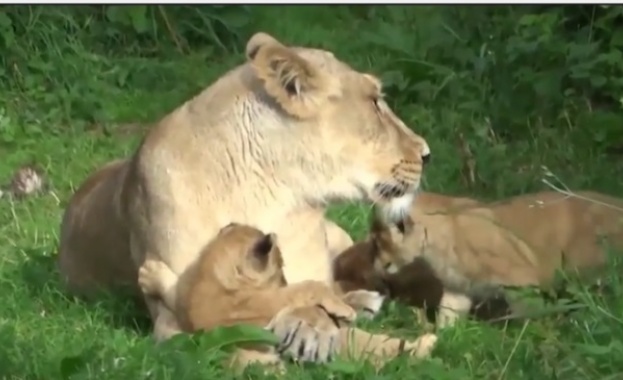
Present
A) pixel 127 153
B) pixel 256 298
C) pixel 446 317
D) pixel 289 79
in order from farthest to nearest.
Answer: pixel 127 153 → pixel 446 317 → pixel 289 79 → pixel 256 298

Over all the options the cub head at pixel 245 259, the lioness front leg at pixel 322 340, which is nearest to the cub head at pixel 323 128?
the cub head at pixel 245 259

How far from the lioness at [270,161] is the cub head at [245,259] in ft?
0.86

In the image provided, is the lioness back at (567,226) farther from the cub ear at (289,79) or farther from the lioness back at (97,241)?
the lioness back at (97,241)

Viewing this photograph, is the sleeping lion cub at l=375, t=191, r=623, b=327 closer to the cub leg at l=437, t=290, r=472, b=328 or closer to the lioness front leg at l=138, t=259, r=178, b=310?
the cub leg at l=437, t=290, r=472, b=328

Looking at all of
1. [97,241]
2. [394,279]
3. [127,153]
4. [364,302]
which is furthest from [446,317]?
[127,153]

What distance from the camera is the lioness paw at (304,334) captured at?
16.2 ft

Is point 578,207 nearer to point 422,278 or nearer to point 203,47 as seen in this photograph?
point 422,278

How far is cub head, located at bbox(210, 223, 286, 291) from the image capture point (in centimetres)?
503

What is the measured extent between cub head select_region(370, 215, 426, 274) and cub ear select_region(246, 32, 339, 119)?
2.53 feet

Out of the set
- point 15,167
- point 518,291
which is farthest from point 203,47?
point 518,291

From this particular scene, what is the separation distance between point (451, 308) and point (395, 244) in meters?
0.37

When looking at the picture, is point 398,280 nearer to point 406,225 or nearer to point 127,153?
point 406,225

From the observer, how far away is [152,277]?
534 cm

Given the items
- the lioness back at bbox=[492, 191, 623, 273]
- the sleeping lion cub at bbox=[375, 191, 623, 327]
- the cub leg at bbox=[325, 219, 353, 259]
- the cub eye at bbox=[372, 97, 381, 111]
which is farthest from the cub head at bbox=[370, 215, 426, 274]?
the cub eye at bbox=[372, 97, 381, 111]
